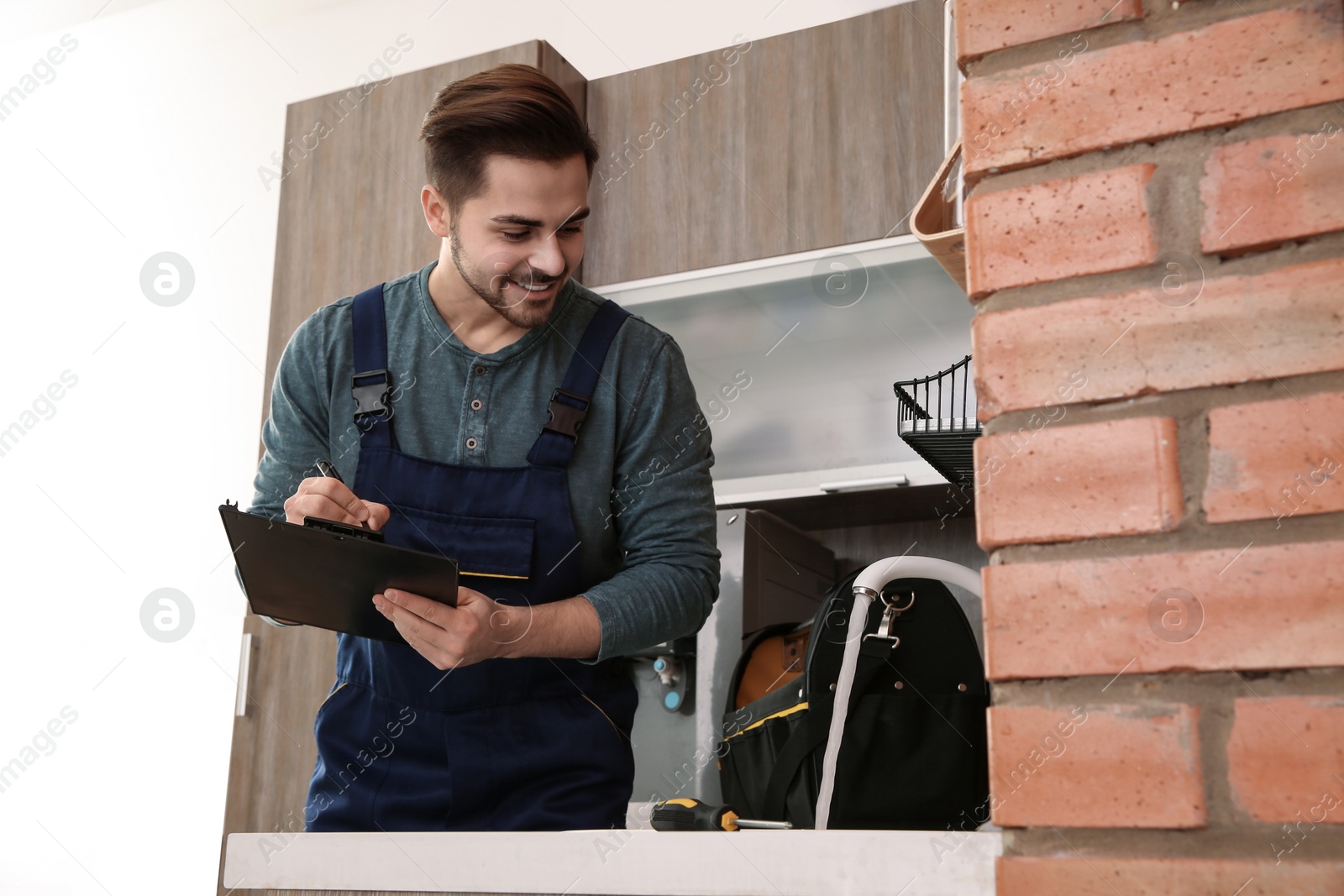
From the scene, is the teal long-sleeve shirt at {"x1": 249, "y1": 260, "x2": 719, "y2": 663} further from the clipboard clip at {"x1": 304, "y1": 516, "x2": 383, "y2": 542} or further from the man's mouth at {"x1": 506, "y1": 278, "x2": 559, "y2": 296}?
the clipboard clip at {"x1": 304, "y1": 516, "x2": 383, "y2": 542}

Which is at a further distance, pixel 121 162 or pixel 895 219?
pixel 121 162

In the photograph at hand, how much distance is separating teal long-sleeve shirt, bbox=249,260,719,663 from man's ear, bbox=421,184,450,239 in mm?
124

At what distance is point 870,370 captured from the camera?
244cm

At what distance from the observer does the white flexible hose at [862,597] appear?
123 centimetres

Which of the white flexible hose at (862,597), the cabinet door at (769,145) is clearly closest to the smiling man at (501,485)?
the white flexible hose at (862,597)

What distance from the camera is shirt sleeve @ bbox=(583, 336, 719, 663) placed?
1.24m

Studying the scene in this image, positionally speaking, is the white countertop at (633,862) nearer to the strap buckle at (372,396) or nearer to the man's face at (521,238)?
the strap buckle at (372,396)

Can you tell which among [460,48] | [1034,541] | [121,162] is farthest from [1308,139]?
[121,162]

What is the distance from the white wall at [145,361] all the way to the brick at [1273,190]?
2301mm

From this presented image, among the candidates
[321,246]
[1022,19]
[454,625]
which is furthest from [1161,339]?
[321,246]

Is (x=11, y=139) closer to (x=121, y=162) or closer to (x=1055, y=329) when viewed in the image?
(x=121, y=162)

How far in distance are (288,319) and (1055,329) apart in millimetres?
2224

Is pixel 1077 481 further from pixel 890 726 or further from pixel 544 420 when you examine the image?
pixel 890 726

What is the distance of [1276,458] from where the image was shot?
1.83 feet
